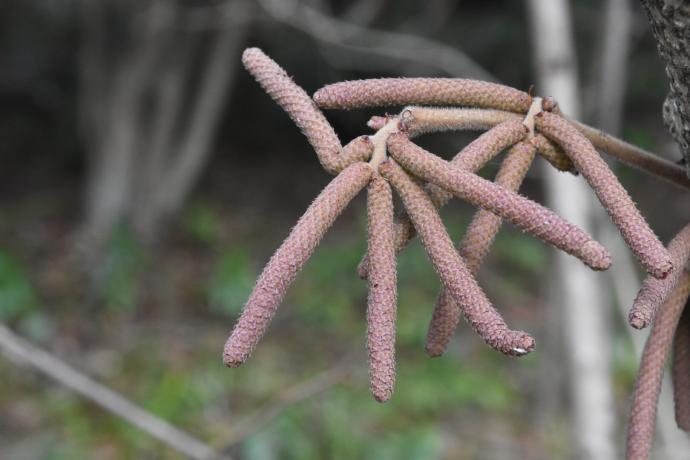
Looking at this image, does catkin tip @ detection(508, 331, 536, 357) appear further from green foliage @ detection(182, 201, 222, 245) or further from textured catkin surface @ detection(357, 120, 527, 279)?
green foliage @ detection(182, 201, 222, 245)

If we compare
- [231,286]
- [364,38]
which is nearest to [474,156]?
[364,38]

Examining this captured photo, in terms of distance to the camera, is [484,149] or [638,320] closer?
[638,320]

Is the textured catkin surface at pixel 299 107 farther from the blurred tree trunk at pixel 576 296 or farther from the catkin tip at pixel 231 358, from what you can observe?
the blurred tree trunk at pixel 576 296

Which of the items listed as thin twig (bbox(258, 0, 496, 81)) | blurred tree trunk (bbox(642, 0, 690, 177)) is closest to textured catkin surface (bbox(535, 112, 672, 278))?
blurred tree trunk (bbox(642, 0, 690, 177))

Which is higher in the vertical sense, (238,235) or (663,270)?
(663,270)

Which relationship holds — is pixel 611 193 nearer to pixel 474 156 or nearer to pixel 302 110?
pixel 474 156

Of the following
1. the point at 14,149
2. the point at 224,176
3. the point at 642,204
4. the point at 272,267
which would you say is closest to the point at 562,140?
the point at 272,267
